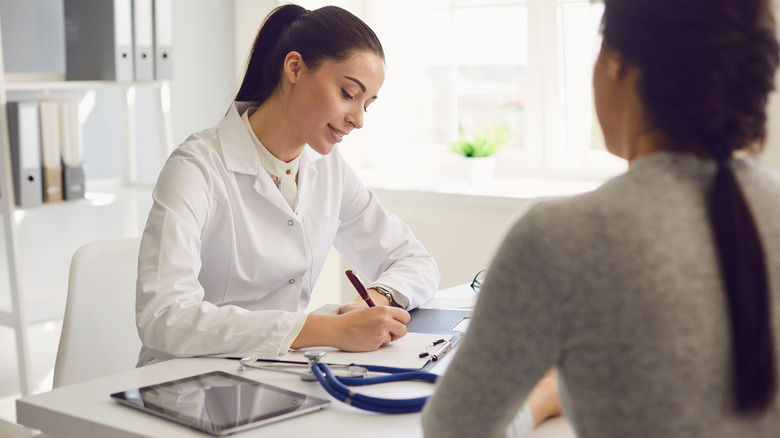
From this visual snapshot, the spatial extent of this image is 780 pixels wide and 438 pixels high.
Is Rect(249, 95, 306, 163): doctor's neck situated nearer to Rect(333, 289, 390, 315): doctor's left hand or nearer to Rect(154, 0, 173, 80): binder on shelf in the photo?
Rect(333, 289, 390, 315): doctor's left hand

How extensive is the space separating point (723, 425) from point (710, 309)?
0.09 metres

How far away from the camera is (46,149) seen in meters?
2.58

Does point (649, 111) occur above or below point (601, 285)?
above

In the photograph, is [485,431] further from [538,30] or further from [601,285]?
[538,30]

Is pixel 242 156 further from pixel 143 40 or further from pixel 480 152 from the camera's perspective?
pixel 480 152

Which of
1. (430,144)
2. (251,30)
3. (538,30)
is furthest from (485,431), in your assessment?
(251,30)

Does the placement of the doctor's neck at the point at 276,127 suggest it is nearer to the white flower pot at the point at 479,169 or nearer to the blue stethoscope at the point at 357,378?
the blue stethoscope at the point at 357,378

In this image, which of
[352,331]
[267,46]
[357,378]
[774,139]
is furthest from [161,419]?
[774,139]

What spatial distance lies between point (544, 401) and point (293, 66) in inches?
40.0

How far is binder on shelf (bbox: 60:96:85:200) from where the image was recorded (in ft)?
8.63

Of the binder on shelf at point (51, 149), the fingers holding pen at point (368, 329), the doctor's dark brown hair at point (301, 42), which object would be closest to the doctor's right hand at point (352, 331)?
the fingers holding pen at point (368, 329)

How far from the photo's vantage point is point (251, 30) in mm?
3443

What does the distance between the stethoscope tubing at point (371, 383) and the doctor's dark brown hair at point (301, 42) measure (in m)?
0.78

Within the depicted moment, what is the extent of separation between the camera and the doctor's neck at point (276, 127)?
6.08 ft
